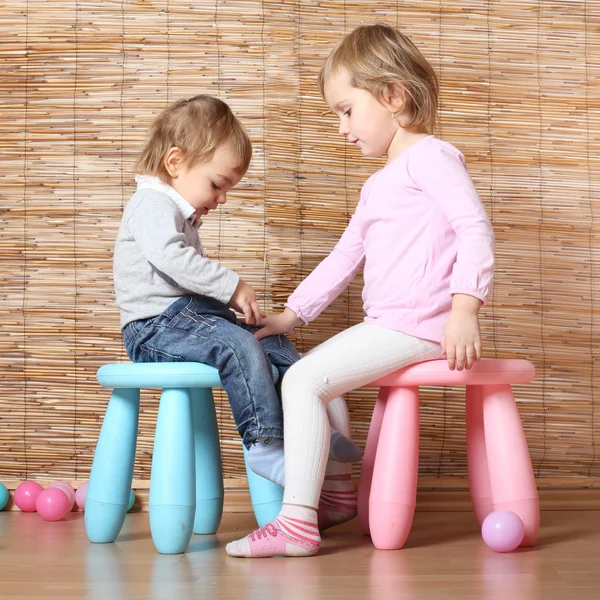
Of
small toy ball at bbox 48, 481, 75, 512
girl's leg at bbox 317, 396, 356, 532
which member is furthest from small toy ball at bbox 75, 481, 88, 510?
girl's leg at bbox 317, 396, 356, 532

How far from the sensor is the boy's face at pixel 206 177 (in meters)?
1.37

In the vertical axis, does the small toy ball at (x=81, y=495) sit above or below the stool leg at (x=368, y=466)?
below

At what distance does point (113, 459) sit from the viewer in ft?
4.14

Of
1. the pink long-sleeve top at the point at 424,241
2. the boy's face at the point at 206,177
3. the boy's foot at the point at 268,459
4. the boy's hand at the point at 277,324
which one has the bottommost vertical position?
the boy's foot at the point at 268,459

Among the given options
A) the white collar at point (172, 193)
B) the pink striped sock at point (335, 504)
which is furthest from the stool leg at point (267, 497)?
the white collar at point (172, 193)

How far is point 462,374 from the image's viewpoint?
46.8 inches

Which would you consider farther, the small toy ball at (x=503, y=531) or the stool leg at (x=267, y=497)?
the stool leg at (x=267, y=497)

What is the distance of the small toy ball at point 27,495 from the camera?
1.62 metres

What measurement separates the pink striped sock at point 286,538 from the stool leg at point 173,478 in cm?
9

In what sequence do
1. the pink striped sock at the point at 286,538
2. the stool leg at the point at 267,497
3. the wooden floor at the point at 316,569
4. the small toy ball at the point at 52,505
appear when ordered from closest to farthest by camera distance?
the wooden floor at the point at 316,569 < the pink striped sock at the point at 286,538 < the stool leg at the point at 267,497 < the small toy ball at the point at 52,505

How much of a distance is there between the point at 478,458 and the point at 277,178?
2.33 feet

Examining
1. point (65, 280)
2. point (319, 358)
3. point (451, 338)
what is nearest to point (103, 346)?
point (65, 280)

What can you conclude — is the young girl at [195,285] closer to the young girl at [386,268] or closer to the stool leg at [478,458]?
the young girl at [386,268]

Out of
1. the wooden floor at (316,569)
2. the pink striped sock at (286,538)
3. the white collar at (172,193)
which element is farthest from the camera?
the white collar at (172,193)
